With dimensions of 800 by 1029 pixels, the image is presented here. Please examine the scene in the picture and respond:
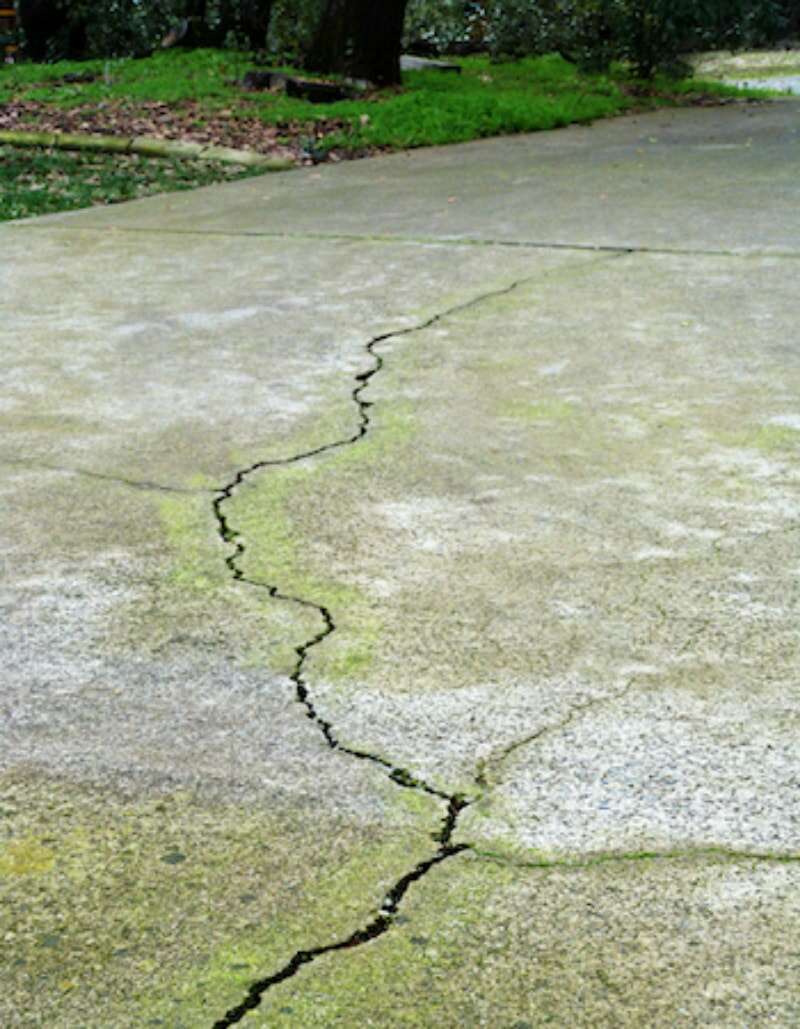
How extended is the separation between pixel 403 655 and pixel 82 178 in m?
6.88

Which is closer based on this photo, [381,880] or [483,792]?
[381,880]

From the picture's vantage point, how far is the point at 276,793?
2.20 meters

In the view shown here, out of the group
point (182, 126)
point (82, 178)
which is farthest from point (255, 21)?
point (82, 178)

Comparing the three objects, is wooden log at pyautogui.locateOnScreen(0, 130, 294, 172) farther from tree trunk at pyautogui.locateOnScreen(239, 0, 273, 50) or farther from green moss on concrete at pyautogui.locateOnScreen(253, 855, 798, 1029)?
green moss on concrete at pyautogui.locateOnScreen(253, 855, 798, 1029)

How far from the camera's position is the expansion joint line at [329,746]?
181 centimetres

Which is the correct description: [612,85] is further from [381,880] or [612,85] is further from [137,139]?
[381,880]

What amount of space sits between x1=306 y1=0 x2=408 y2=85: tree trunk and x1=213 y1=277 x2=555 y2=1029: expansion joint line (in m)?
8.83

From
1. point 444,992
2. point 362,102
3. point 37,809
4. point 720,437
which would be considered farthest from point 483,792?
point 362,102

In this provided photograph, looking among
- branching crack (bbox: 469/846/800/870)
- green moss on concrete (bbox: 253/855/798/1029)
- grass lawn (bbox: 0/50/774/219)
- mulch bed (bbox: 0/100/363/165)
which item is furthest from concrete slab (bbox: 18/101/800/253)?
green moss on concrete (bbox: 253/855/798/1029)

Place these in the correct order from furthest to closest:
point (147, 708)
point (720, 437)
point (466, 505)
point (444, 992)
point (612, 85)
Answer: point (612, 85) → point (720, 437) → point (466, 505) → point (147, 708) → point (444, 992)

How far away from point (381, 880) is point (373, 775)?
27cm

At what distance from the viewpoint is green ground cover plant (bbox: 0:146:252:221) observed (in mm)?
8016

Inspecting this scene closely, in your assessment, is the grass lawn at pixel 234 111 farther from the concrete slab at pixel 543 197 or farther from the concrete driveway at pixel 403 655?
the concrete driveway at pixel 403 655

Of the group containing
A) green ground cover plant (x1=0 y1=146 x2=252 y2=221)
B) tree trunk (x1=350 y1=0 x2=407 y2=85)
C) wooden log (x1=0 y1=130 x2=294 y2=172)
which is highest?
tree trunk (x1=350 y1=0 x2=407 y2=85)
